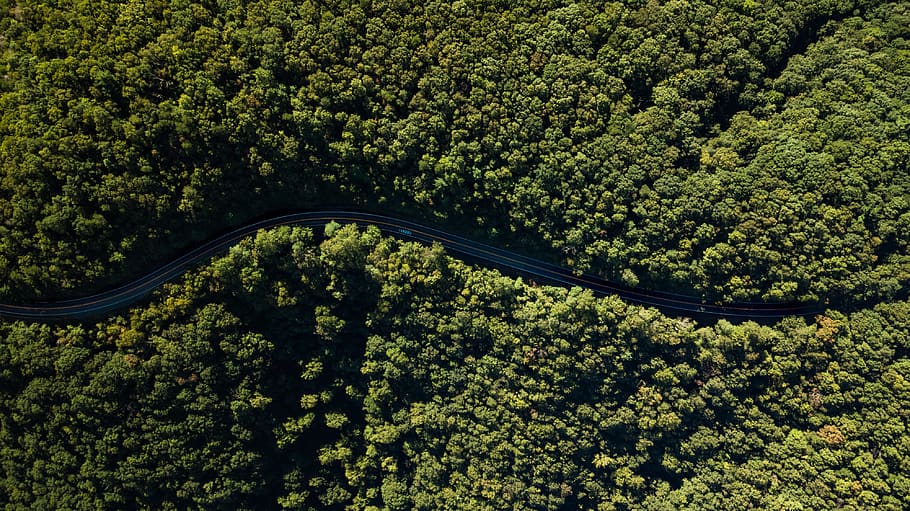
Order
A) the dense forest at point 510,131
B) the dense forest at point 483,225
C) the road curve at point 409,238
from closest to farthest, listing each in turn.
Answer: the dense forest at point 510,131 < the dense forest at point 483,225 < the road curve at point 409,238

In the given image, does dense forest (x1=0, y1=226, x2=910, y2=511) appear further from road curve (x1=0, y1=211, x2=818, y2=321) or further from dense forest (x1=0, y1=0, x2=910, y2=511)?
road curve (x1=0, y1=211, x2=818, y2=321)

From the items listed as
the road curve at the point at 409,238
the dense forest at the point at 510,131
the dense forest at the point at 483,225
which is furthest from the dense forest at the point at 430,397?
the dense forest at the point at 510,131

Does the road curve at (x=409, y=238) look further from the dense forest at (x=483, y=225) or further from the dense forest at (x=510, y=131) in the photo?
the dense forest at (x=510, y=131)

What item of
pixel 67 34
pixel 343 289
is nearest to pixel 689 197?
pixel 343 289

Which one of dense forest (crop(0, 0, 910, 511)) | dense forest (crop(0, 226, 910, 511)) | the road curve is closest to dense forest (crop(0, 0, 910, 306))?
dense forest (crop(0, 0, 910, 511))

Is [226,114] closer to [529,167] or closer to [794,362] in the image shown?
[529,167]

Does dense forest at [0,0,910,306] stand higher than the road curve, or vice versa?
dense forest at [0,0,910,306]
